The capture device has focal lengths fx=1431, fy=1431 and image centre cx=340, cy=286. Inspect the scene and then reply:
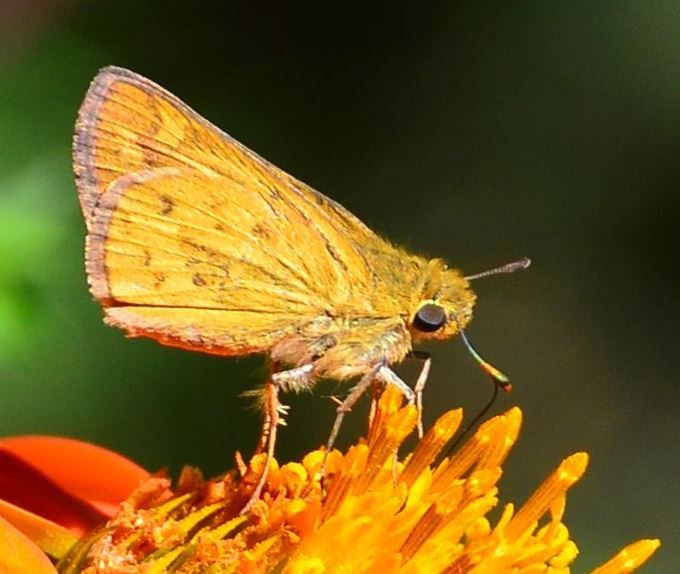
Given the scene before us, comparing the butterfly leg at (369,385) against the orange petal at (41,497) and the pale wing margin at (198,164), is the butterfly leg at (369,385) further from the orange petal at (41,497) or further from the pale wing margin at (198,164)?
the orange petal at (41,497)

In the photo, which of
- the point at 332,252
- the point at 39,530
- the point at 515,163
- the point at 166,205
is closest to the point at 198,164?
the point at 166,205

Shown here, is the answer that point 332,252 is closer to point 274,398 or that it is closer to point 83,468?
point 274,398

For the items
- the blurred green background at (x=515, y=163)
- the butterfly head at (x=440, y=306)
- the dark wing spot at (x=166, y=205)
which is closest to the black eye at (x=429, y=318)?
the butterfly head at (x=440, y=306)

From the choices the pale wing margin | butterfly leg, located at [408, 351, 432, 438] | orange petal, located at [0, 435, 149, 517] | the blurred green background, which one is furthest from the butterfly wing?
the blurred green background

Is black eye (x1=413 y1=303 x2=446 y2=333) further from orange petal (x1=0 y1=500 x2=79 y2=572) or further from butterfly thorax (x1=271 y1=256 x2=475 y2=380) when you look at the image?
orange petal (x1=0 y1=500 x2=79 y2=572)

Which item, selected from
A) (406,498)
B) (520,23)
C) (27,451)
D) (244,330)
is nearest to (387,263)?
(244,330)

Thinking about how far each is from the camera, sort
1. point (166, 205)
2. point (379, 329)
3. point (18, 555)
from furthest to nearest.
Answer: point (379, 329)
point (166, 205)
point (18, 555)
